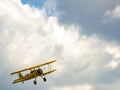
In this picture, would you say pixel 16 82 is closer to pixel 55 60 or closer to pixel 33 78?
pixel 33 78

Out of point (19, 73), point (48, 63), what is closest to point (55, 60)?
point (48, 63)

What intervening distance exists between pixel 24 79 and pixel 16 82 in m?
3.07

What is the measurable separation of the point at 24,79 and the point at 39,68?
6541 millimetres

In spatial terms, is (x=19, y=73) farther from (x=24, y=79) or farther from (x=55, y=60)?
(x=55, y=60)

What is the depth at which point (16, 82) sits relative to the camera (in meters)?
138

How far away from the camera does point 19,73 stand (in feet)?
466

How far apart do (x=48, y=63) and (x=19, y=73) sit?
37.3 ft

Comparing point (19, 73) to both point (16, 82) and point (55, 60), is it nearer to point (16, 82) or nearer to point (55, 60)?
point (16, 82)

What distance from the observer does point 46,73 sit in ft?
454

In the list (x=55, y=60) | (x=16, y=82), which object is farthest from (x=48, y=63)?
(x=16, y=82)

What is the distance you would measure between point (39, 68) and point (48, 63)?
21.2 feet

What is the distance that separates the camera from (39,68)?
139750mm

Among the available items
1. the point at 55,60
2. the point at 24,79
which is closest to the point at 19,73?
the point at 24,79

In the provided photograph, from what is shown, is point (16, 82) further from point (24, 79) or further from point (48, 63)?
point (48, 63)
